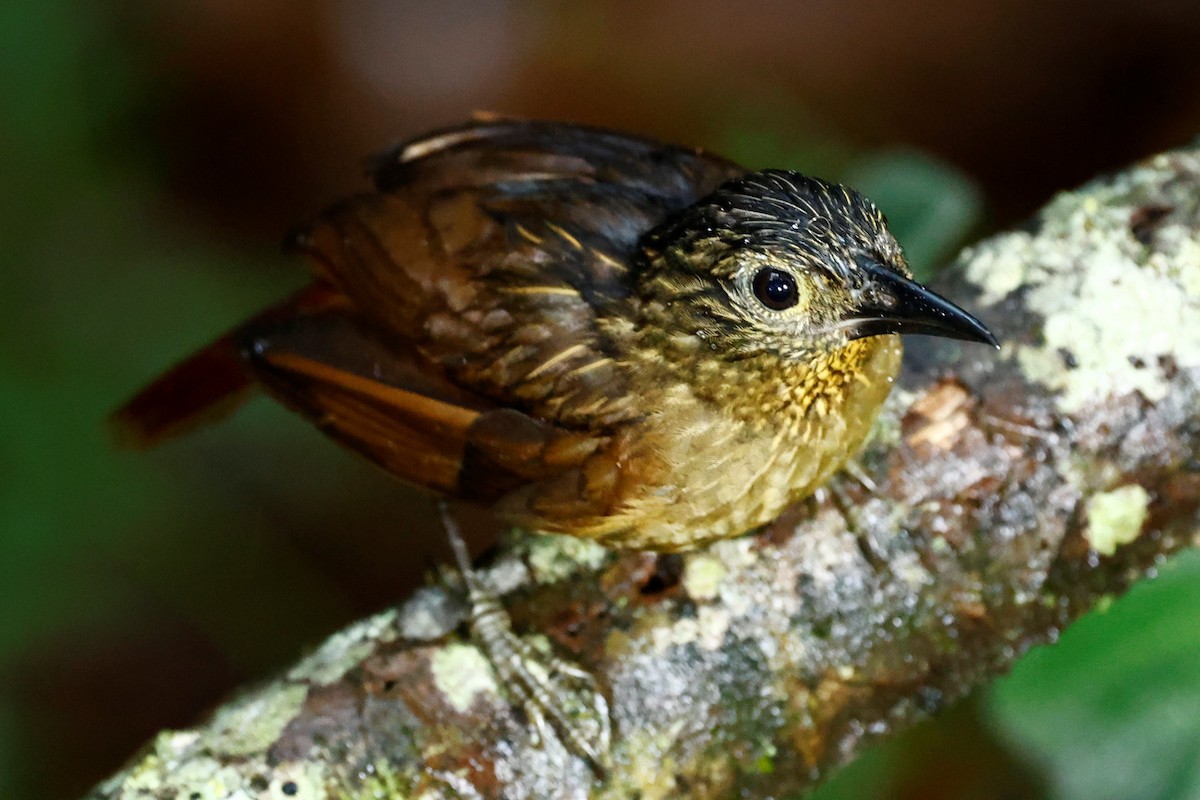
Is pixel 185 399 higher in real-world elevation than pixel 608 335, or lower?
higher

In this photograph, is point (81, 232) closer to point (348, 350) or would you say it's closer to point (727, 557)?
point (348, 350)

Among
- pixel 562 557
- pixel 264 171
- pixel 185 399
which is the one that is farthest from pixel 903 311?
pixel 264 171

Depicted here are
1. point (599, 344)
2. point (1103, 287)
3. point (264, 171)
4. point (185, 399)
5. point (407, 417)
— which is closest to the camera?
point (599, 344)

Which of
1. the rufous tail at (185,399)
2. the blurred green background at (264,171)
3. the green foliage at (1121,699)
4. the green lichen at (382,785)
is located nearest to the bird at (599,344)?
the green lichen at (382,785)

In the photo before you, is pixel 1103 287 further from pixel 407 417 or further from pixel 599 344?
pixel 407 417

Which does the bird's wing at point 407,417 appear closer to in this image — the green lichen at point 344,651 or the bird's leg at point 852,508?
the green lichen at point 344,651

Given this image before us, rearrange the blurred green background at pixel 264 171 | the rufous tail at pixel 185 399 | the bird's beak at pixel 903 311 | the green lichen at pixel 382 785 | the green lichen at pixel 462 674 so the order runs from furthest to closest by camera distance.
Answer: the blurred green background at pixel 264 171
the rufous tail at pixel 185 399
the green lichen at pixel 462 674
the green lichen at pixel 382 785
the bird's beak at pixel 903 311

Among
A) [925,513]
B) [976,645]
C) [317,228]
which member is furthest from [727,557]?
[317,228]

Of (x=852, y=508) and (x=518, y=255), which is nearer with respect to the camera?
(x=518, y=255)
